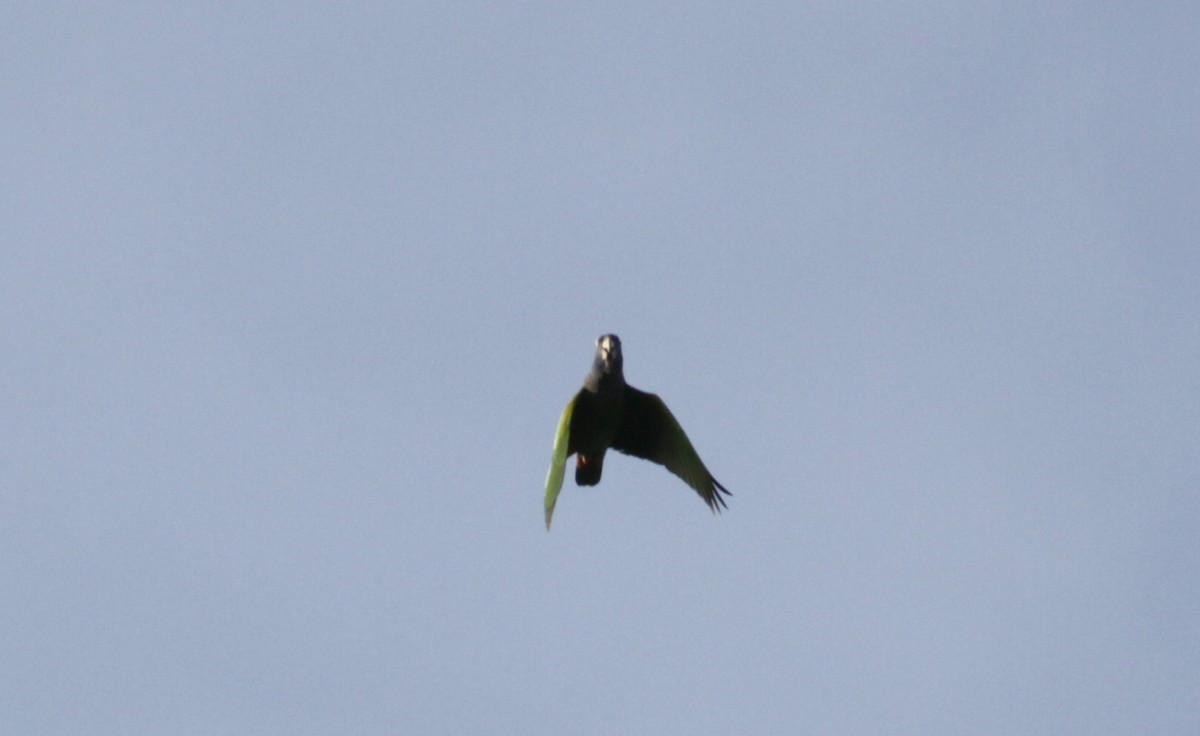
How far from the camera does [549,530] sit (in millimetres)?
19891

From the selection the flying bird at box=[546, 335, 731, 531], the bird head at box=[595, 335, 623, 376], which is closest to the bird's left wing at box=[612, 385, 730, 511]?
the flying bird at box=[546, 335, 731, 531]

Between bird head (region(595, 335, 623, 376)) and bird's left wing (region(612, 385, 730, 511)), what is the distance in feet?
3.62

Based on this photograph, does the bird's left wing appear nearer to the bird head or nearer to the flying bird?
the flying bird

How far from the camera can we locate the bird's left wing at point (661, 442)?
22031 mm

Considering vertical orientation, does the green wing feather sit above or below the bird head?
below

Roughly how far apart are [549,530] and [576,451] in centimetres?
184

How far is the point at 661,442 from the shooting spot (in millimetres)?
22531

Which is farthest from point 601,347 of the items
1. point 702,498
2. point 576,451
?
point 702,498

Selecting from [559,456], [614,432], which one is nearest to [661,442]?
[614,432]

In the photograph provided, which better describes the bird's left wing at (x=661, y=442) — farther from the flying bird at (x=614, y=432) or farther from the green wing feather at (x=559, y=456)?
the green wing feather at (x=559, y=456)

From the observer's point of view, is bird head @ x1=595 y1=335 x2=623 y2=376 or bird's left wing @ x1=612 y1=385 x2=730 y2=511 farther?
bird's left wing @ x1=612 y1=385 x2=730 y2=511

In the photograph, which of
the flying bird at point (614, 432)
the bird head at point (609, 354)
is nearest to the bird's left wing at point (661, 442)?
the flying bird at point (614, 432)

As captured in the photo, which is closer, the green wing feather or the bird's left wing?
the green wing feather

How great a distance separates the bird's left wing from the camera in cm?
2203
